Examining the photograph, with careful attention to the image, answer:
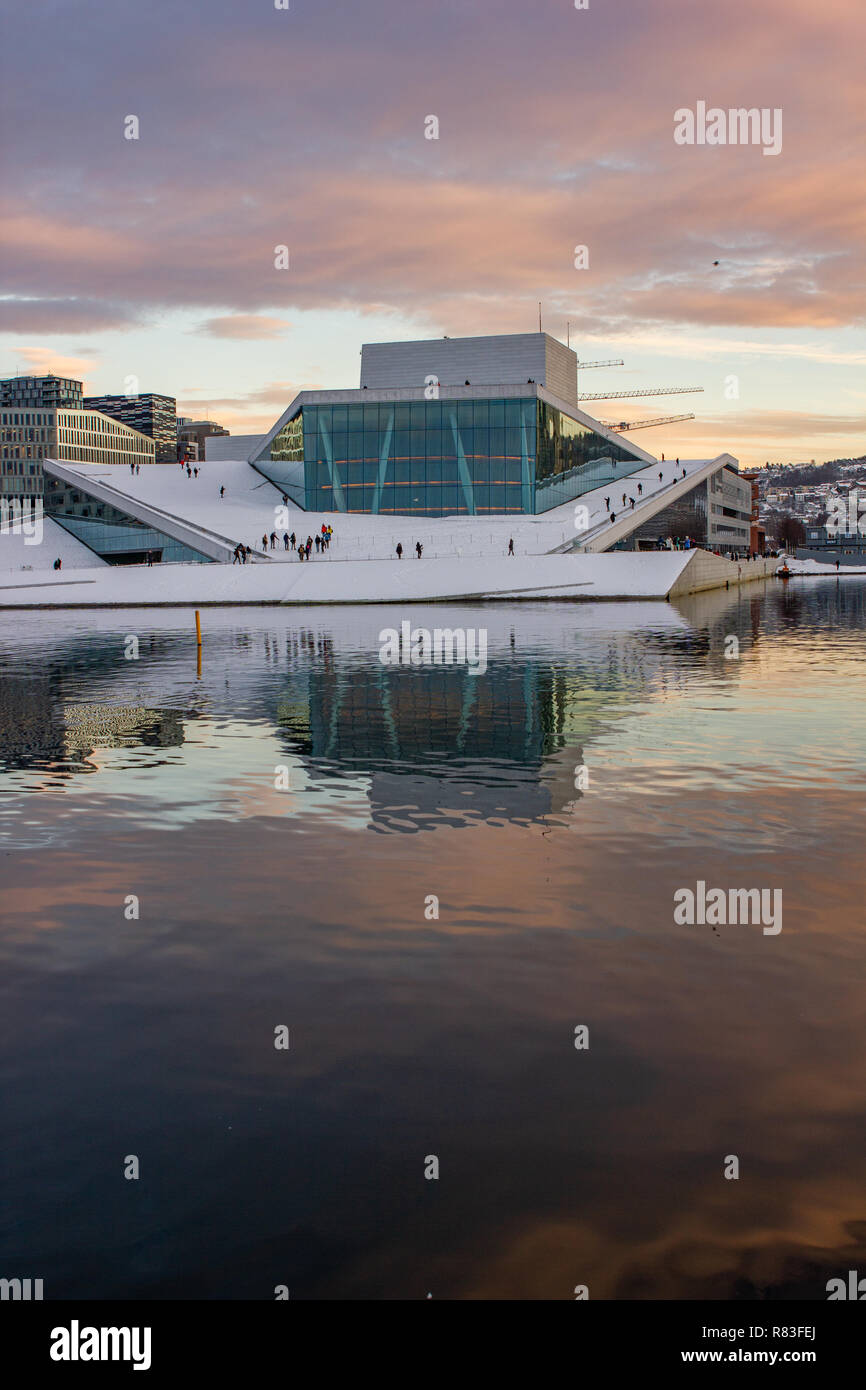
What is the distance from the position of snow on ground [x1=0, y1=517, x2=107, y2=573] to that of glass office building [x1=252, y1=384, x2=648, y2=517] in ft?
60.8

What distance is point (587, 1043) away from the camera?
6.61 metres

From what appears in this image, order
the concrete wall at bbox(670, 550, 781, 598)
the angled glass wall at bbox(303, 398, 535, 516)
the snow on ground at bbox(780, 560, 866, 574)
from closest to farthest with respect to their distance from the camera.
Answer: the concrete wall at bbox(670, 550, 781, 598) → the angled glass wall at bbox(303, 398, 535, 516) → the snow on ground at bbox(780, 560, 866, 574)

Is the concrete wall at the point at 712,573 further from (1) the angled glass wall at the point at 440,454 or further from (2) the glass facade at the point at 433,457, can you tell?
(1) the angled glass wall at the point at 440,454

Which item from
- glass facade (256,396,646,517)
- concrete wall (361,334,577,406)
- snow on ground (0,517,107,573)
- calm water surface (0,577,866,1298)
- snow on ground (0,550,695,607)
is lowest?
calm water surface (0,577,866,1298)

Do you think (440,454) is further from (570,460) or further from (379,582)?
(379,582)

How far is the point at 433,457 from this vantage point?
9169 centimetres

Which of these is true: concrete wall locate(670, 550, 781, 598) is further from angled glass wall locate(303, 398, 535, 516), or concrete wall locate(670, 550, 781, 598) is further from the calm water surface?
the calm water surface

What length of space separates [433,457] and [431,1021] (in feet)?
285

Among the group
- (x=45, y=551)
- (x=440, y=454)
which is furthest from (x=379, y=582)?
(x=440, y=454)

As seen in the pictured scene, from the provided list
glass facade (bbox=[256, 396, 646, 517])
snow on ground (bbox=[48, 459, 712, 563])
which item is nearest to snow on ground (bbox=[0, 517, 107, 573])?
snow on ground (bbox=[48, 459, 712, 563])

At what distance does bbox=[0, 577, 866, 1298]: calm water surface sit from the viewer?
4.83m
